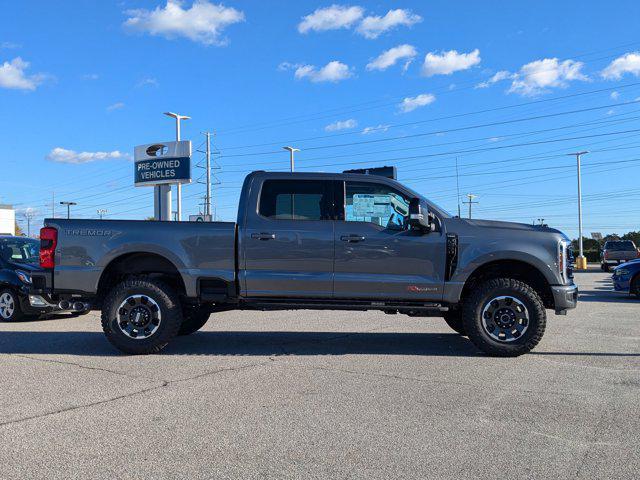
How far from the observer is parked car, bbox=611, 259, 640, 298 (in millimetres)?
14781

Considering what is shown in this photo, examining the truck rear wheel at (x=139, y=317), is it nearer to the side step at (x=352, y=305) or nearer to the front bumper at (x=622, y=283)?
the side step at (x=352, y=305)

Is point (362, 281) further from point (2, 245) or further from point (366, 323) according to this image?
point (2, 245)

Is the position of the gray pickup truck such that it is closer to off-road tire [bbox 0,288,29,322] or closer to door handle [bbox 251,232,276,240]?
door handle [bbox 251,232,276,240]

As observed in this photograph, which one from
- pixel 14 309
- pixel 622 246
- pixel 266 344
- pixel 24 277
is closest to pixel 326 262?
pixel 266 344

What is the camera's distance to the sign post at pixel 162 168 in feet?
103

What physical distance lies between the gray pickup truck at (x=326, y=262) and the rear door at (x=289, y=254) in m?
0.01

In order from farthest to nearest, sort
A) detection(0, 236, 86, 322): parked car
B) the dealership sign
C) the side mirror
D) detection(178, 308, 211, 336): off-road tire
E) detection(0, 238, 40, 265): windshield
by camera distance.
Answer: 1. the dealership sign
2. detection(0, 238, 40, 265): windshield
3. detection(0, 236, 86, 322): parked car
4. detection(178, 308, 211, 336): off-road tire
5. the side mirror

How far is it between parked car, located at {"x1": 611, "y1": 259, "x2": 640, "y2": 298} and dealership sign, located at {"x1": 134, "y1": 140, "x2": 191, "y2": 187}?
22.5 m

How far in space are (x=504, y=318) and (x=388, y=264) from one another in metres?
1.55

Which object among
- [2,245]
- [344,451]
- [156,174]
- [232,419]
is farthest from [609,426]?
[156,174]

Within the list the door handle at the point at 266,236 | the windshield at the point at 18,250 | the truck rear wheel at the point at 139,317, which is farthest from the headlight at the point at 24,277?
the door handle at the point at 266,236

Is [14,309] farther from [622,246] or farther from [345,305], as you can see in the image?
[622,246]

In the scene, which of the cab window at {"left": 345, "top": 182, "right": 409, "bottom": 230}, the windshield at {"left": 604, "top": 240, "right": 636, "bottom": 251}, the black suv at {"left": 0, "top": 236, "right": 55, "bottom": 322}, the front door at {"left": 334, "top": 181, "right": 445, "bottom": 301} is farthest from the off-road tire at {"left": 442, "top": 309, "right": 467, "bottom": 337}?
the windshield at {"left": 604, "top": 240, "right": 636, "bottom": 251}

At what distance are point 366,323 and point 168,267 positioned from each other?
4.09 m
